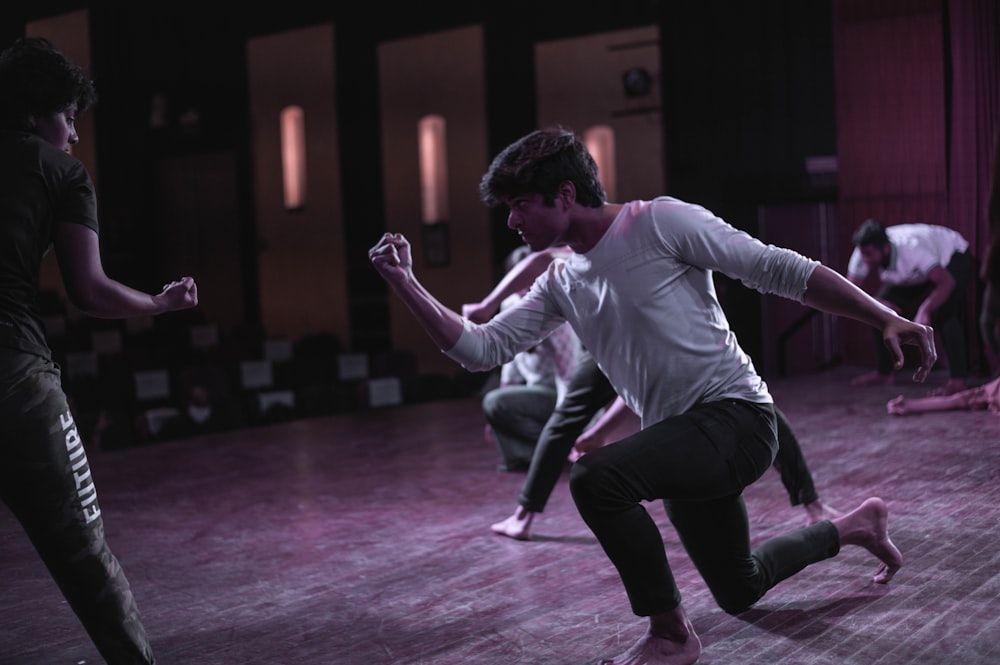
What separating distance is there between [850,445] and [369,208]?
6.31 metres

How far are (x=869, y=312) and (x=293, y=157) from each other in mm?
9391

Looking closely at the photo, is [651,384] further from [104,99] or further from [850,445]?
[104,99]

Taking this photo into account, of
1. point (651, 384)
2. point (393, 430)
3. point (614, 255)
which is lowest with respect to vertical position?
point (393, 430)

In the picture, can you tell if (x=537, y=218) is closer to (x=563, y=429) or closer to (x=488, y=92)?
(x=563, y=429)

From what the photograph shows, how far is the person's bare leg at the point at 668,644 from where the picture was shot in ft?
6.97

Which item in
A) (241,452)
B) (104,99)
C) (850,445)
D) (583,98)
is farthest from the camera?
(104,99)

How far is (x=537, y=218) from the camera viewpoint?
2.19 m

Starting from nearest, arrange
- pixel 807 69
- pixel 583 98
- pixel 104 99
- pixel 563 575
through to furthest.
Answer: pixel 563 575
pixel 807 69
pixel 583 98
pixel 104 99

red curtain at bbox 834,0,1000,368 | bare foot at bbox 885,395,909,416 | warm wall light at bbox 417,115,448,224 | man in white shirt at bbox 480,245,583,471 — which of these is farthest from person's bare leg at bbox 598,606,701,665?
warm wall light at bbox 417,115,448,224

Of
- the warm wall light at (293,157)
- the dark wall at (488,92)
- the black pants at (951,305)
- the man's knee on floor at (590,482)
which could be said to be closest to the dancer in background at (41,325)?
the man's knee on floor at (590,482)

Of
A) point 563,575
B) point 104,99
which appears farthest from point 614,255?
point 104,99

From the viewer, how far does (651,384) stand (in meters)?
2.18

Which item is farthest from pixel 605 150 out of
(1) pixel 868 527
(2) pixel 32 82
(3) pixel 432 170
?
(2) pixel 32 82

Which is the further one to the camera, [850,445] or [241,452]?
[241,452]
